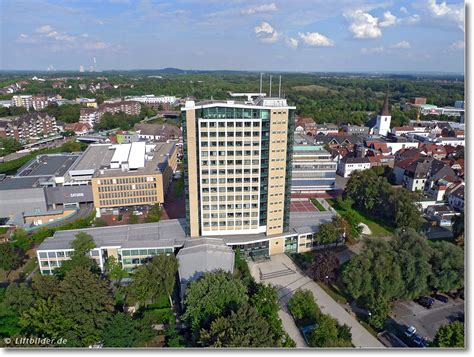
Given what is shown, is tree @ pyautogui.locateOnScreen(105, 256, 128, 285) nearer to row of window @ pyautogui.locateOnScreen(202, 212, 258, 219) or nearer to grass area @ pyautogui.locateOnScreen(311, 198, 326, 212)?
row of window @ pyautogui.locateOnScreen(202, 212, 258, 219)

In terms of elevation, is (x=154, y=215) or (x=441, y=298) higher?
(x=154, y=215)

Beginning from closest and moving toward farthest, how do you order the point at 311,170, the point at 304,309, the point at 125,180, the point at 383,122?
1. the point at 304,309
2. the point at 125,180
3. the point at 311,170
4. the point at 383,122

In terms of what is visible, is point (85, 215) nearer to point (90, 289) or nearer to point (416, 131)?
point (90, 289)

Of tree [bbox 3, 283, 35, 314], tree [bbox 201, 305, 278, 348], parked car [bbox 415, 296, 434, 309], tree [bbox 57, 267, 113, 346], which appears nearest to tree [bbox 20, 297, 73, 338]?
tree [bbox 57, 267, 113, 346]

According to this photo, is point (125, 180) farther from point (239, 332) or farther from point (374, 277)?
point (374, 277)

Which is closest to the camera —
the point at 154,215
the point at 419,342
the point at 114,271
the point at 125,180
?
the point at 419,342

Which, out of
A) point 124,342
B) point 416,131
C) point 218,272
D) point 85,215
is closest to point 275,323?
point 218,272

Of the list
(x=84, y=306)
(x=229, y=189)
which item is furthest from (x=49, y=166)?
(x=84, y=306)
